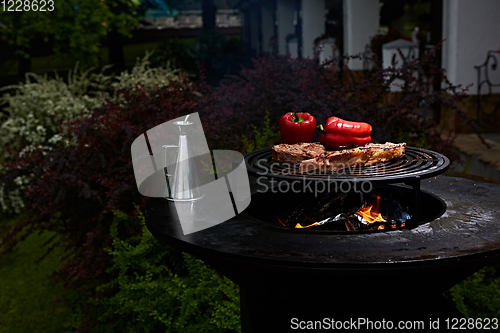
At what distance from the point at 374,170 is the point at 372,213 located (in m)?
0.45

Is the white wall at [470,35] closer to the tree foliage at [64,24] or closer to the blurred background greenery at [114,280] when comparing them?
the blurred background greenery at [114,280]

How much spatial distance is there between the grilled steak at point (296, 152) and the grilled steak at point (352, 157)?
0.07 metres

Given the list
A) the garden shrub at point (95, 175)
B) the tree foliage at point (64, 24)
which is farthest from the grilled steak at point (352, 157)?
the tree foliage at point (64, 24)

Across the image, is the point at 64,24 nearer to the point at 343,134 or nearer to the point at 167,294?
the point at 167,294

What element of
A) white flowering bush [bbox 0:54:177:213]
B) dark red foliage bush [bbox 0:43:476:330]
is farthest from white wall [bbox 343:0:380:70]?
dark red foliage bush [bbox 0:43:476:330]

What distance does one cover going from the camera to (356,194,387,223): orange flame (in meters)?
2.20

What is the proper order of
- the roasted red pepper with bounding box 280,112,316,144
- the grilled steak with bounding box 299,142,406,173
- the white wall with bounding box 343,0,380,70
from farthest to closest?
1. the white wall with bounding box 343,0,380,70
2. the roasted red pepper with bounding box 280,112,316,144
3. the grilled steak with bounding box 299,142,406,173

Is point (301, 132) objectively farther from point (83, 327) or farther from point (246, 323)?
point (83, 327)

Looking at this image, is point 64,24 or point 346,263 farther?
point 64,24

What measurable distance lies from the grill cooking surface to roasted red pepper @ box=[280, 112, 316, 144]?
6.5 inches

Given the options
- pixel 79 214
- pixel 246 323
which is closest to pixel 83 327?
pixel 79 214

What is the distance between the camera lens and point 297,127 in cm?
228

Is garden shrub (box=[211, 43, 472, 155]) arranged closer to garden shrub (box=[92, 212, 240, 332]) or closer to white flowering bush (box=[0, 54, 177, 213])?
garden shrub (box=[92, 212, 240, 332])

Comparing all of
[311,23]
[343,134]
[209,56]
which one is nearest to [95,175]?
[343,134]
